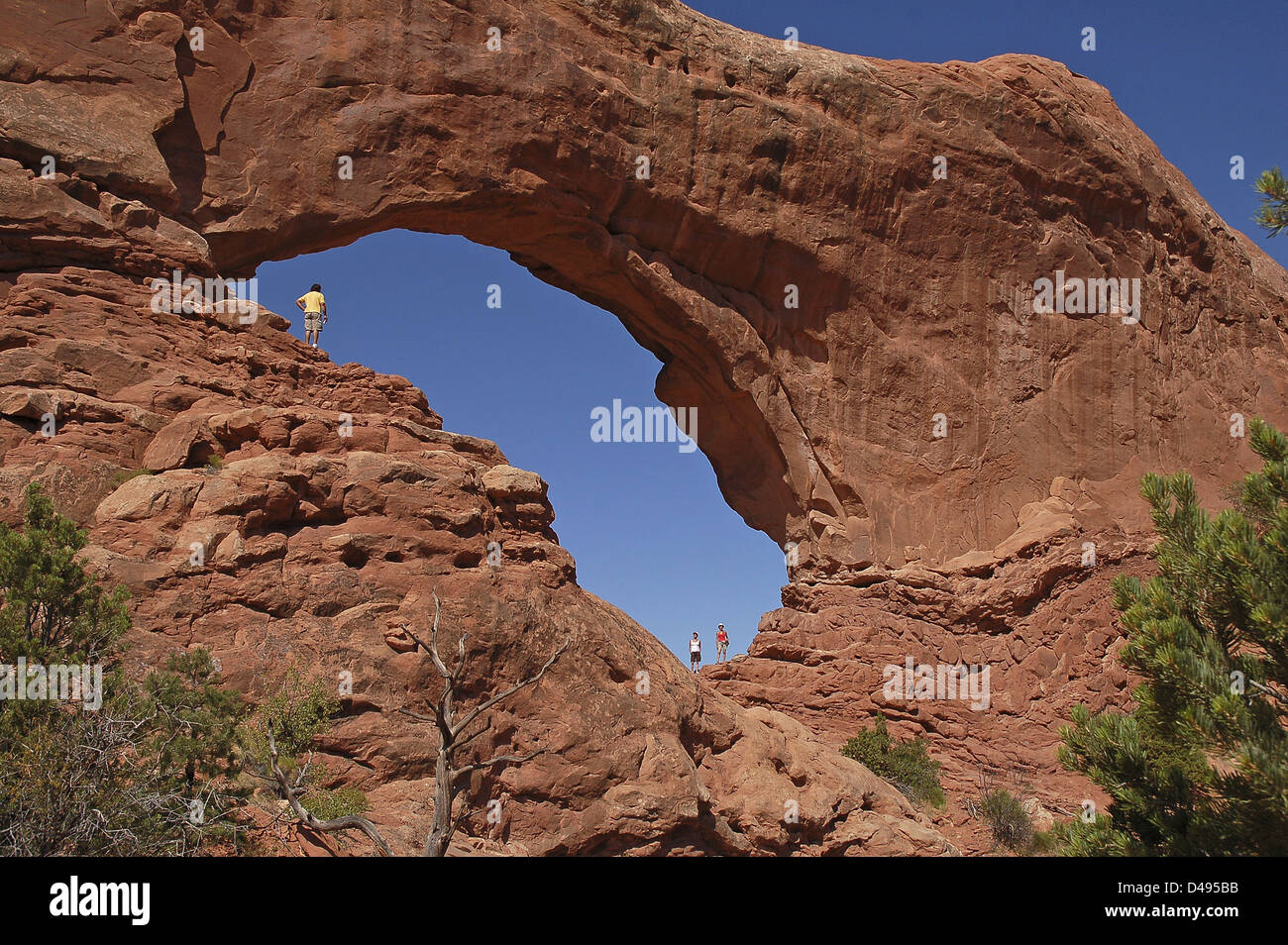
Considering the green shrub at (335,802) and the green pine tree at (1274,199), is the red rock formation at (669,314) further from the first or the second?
the green pine tree at (1274,199)

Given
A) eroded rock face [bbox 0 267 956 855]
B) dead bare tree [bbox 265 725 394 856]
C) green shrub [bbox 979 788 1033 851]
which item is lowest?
green shrub [bbox 979 788 1033 851]

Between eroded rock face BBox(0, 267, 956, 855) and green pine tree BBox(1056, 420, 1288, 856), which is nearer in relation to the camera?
green pine tree BBox(1056, 420, 1288, 856)

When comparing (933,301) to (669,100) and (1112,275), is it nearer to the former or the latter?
(1112,275)

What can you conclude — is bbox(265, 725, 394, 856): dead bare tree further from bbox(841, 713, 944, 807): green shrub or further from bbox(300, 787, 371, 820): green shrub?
bbox(841, 713, 944, 807): green shrub

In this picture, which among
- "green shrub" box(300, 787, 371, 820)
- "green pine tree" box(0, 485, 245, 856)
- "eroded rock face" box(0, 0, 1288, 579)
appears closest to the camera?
"green pine tree" box(0, 485, 245, 856)

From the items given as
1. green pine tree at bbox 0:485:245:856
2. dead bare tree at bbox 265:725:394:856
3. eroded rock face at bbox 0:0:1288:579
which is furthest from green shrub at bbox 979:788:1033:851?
green pine tree at bbox 0:485:245:856
